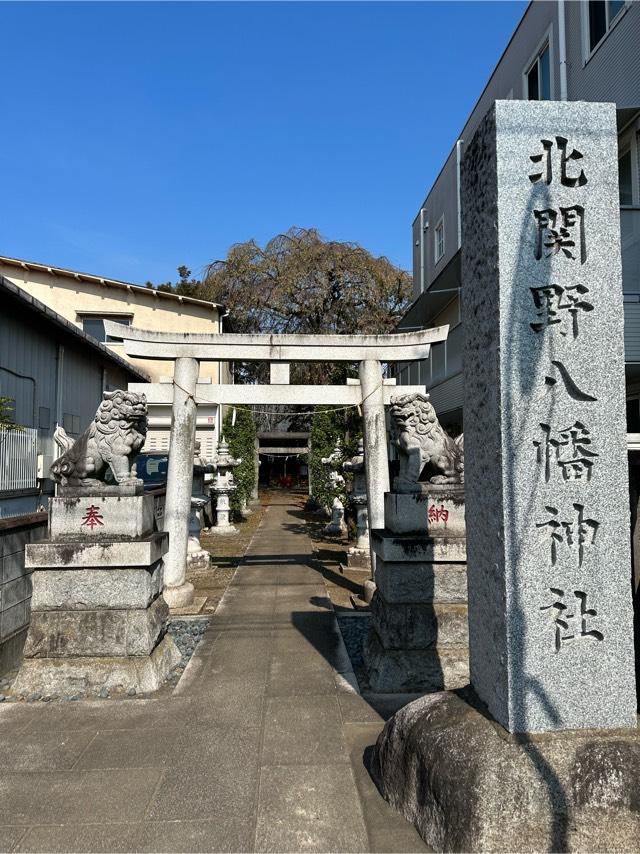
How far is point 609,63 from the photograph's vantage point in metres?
9.29

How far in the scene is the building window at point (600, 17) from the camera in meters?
9.16

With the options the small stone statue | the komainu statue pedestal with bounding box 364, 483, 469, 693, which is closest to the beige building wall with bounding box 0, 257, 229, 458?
the small stone statue

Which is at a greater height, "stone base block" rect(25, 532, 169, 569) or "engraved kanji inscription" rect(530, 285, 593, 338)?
"engraved kanji inscription" rect(530, 285, 593, 338)

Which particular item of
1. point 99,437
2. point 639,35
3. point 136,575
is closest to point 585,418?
point 136,575

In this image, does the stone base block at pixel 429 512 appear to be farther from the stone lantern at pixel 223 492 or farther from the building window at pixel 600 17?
the stone lantern at pixel 223 492

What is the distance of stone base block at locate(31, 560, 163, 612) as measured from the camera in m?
5.16

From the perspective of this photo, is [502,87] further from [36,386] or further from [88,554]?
[88,554]

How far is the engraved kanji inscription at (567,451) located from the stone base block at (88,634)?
12.9 ft

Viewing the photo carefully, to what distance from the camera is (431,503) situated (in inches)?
227

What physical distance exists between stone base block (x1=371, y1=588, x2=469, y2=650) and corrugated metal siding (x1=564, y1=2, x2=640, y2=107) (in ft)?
27.4

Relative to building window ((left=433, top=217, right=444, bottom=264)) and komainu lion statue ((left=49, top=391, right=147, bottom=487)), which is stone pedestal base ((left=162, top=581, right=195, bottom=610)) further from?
building window ((left=433, top=217, right=444, bottom=264))

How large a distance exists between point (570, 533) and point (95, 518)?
4.31 m

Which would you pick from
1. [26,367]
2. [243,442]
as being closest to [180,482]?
[26,367]

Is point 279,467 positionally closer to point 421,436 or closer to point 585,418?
point 421,436
